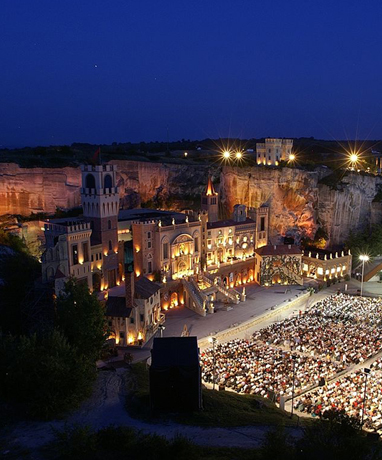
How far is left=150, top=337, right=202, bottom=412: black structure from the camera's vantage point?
2233 centimetres

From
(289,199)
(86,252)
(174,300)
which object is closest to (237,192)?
(289,199)

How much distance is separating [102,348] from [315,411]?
15.2 metres

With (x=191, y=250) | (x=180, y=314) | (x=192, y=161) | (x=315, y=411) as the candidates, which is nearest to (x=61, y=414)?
(x=315, y=411)

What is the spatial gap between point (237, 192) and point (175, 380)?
5379cm

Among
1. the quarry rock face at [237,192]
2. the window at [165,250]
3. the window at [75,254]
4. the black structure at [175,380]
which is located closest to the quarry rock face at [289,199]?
the quarry rock face at [237,192]

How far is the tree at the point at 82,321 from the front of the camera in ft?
100

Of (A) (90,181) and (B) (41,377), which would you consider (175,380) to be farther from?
(A) (90,181)

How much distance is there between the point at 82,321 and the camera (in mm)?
30797

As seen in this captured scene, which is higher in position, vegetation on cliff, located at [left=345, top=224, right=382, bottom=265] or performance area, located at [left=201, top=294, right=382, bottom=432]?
vegetation on cliff, located at [left=345, top=224, right=382, bottom=265]

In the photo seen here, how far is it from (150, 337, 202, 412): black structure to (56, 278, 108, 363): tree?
812 centimetres

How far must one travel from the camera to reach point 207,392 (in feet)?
89.9

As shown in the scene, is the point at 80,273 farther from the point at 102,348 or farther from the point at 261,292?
the point at 261,292

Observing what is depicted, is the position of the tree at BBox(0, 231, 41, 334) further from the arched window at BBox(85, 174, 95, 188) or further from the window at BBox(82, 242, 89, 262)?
the arched window at BBox(85, 174, 95, 188)

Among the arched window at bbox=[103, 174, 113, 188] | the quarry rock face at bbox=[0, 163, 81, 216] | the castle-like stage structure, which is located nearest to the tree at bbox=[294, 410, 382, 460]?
the castle-like stage structure
